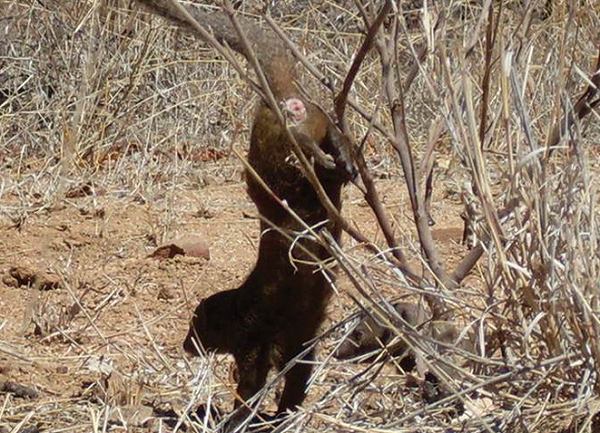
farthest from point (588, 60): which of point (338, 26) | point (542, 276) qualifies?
point (542, 276)

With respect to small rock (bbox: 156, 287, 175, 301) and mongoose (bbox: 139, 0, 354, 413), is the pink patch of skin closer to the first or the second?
mongoose (bbox: 139, 0, 354, 413)

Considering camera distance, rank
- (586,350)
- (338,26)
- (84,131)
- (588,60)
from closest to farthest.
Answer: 1. (586,350)
2. (588,60)
3. (84,131)
4. (338,26)

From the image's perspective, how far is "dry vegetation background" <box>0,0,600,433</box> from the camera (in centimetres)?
308

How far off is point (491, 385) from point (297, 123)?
83 cm

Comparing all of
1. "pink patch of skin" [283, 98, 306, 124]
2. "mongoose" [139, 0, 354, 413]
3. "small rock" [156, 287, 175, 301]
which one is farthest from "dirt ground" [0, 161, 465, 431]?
"pink patch of skin" [283, 98, 306, 124]

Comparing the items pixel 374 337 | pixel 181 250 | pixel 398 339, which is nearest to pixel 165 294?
pixel 181 250

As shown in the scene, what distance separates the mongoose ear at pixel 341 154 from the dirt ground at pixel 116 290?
22 centimetres

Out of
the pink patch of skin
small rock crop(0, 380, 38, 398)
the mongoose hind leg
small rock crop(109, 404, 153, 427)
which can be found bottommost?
small rock crop(0, 380, 38, 398)

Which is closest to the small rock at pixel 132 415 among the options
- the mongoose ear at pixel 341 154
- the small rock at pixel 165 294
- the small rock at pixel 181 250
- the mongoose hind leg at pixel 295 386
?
the mongoose hind leg at pixel 295 386

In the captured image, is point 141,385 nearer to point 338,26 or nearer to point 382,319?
point 382,319

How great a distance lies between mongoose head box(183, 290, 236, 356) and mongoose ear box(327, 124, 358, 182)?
592mm

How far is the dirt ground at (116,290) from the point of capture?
3.94 meters

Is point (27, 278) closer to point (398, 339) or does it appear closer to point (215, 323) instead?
point (215, 323)

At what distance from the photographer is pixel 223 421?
3.43 m
